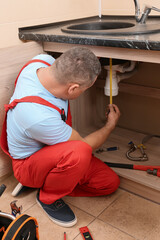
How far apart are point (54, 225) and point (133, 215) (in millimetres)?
400

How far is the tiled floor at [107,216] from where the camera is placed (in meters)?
1.31

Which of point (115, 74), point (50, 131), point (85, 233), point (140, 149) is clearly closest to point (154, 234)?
point (85, 233)

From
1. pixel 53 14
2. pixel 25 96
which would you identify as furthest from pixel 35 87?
pixel 53 14

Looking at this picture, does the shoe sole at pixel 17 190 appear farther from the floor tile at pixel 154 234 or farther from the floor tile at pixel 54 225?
the floor tile at pixel 154 234

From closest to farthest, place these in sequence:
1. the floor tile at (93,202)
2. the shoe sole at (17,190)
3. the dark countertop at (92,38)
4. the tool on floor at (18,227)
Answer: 1. the tool on floor at (18,227)
2. the dark countertop at (92,38)
3. the floor tile at (93,202)
4. the shoe sole at (17,190)

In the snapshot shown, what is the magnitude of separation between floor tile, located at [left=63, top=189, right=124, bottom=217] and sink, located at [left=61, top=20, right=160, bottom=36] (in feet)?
2.84

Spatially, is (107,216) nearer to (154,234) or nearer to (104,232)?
(104,232)

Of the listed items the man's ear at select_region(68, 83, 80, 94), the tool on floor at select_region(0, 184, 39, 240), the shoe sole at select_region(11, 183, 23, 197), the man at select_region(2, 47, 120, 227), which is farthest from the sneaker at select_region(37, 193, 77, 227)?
the man's ear at select_region(68, 83, 80, 94)

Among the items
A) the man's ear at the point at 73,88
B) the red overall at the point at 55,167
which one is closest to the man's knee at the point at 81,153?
the red overall at the point at 55,167

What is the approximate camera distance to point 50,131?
47.2 inches

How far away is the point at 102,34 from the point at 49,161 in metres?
0.65

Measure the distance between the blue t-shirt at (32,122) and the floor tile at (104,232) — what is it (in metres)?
0.45

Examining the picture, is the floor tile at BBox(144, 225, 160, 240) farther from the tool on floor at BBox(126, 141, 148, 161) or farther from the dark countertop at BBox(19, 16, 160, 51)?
the dark countertop at BBox(19, 16, 160, 51)

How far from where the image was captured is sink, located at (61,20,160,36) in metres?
1.31
